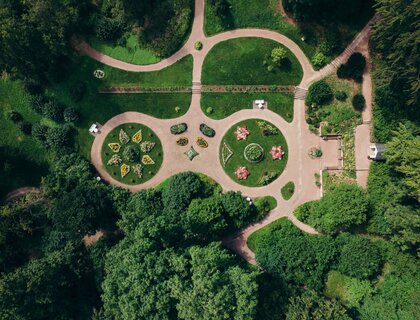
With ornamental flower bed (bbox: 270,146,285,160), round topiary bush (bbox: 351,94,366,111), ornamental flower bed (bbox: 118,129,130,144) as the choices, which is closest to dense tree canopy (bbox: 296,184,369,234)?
ornamental flower bed (bbox: 270,146,285,160)

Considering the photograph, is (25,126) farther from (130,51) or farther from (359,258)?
(359,258)

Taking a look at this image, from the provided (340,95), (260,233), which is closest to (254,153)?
(260,233)

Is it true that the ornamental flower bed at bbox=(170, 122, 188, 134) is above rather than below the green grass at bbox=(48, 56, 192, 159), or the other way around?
below

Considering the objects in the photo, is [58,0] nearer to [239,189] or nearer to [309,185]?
[239,189]

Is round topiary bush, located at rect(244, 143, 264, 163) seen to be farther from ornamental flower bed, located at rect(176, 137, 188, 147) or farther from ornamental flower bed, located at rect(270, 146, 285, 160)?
ornamental flower bed, located at rect(176, 137, 188, 147)

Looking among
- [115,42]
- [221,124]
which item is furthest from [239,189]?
[115,42]

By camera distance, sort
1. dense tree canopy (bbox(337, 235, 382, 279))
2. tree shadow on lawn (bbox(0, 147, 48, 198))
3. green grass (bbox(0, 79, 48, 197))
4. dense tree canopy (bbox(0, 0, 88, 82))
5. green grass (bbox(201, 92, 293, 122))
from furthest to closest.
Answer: green grass (bbox(0, 79, 48, 197)) → tree shadow on lawn (bbox(0, 147, 48, 198)) → green grass (bbox(201, 92, 293, 122)) → dense tree canopy (bbox(337, 235, 382, 279)) → dense tree canopy (bbox(0, 0, 88, 82))
